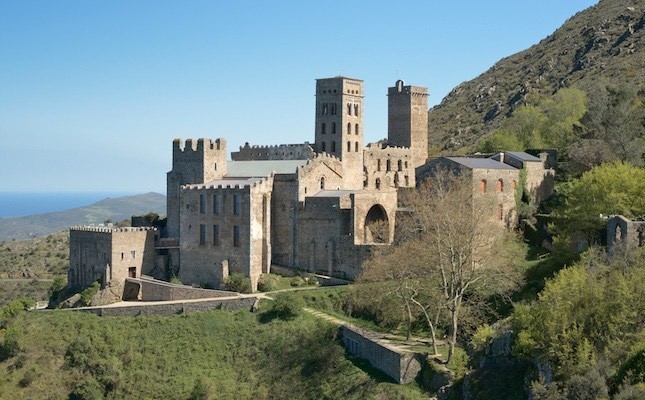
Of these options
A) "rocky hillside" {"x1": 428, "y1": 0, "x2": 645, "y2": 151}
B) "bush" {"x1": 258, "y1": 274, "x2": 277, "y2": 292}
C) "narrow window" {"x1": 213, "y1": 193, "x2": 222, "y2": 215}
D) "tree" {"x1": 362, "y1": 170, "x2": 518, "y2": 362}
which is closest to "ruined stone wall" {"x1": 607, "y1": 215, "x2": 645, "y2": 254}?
"tree" {"x1": 362, "y1": 170, "x2": 518, "y2": 362}

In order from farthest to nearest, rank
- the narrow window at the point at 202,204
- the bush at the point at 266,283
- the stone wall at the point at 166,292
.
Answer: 1. the narrow window at the point at 202,204
2. the bush at the point at 266,283
3. the stone wall at the point at 166,292

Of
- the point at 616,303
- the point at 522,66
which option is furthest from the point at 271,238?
the point at 522,66

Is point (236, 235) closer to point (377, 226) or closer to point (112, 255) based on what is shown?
point (112, 255)

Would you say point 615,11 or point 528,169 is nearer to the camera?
point 528,169

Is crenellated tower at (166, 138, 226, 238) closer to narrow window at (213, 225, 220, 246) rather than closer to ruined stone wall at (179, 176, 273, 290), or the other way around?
ruined stone wall at (179, 176, 273, 290)

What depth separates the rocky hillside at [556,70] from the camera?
323 ft

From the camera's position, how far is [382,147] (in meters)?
71.1

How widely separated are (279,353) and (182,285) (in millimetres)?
11933

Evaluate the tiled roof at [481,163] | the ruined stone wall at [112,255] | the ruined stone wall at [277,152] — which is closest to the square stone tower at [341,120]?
the ruined stone wall at [277,152]

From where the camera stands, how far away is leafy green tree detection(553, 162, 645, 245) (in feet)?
140

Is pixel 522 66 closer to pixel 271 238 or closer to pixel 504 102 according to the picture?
pixel 504 102

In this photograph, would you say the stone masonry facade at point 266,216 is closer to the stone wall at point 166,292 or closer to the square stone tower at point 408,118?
the stone wall at point 166,292

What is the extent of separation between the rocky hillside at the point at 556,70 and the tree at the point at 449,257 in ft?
145

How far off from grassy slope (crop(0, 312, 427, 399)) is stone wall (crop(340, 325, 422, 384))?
680 mm
